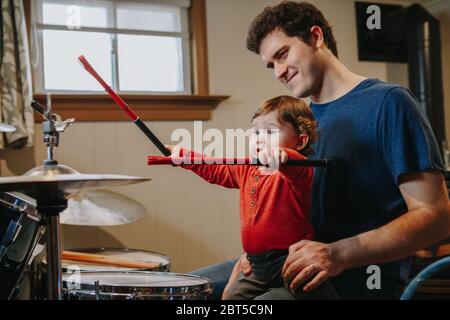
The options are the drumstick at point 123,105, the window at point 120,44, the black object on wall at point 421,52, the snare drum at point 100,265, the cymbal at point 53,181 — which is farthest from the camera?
the black object on wall at point 421,52

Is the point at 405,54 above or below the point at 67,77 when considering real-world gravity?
above

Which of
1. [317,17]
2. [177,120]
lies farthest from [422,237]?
[177,120]

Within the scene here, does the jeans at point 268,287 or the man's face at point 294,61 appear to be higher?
the man's face at point 294,61

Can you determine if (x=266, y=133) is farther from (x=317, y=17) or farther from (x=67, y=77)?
(x=67, y=77)

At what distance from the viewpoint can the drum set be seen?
752 mm

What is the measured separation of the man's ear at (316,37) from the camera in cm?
95

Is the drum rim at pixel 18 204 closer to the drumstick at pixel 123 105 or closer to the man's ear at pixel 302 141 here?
the drumstick at pixel 123 105

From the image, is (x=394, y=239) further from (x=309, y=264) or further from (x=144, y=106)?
(x=144, y=106)

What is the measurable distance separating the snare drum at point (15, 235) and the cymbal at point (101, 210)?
0.33 m

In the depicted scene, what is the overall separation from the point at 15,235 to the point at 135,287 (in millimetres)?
254

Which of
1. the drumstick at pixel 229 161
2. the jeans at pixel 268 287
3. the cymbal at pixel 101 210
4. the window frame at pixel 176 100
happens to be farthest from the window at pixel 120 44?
the jeans at pixel 268 287

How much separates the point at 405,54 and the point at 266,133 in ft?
4.29

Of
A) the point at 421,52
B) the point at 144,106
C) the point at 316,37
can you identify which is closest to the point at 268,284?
the point at 316,37
